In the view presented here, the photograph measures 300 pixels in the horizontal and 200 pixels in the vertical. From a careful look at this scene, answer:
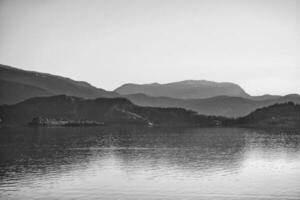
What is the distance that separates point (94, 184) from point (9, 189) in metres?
13.0

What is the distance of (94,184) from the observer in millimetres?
63875

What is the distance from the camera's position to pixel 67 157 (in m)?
105

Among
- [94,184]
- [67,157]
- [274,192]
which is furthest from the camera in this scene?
[67,157]

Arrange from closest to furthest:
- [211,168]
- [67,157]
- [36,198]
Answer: [36,198] < [211,168] < [67,157]

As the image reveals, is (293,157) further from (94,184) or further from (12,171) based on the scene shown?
(12,171)

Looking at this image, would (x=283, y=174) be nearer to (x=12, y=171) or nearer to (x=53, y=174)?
(x=53, y=174)

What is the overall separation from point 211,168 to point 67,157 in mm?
41057

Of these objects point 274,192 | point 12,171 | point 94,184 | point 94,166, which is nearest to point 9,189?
point 94,184

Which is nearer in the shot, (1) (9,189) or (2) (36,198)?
(2) (36,198)

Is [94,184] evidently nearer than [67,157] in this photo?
Yes

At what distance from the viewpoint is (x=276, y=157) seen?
107 metres

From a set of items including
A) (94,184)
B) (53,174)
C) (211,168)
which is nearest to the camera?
(94,184)

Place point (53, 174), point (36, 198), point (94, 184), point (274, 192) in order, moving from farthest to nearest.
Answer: point (53, 174) < point (94, 184) < point (274, 192) < point (36, 198)

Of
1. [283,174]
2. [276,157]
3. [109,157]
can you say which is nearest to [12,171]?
[109,157]
